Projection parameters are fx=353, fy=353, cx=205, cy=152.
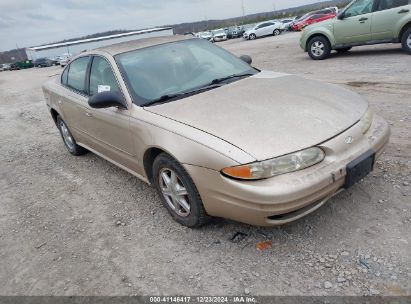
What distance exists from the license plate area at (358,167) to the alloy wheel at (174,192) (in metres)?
1.26

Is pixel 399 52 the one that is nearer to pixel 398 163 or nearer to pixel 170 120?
pixel 398 163

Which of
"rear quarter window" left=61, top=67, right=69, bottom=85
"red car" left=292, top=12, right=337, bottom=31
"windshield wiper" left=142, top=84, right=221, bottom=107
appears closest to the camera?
"windshield wiper" left=142, top=84, right=221, bottom=107

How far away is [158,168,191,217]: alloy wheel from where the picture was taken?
3.00m

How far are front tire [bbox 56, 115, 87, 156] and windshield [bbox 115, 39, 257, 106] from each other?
6.59ft

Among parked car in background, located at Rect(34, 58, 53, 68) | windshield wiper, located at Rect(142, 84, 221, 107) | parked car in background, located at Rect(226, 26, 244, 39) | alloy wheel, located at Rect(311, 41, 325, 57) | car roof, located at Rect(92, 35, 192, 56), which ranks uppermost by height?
car roof, located at Rect(92, 35, 192, 56)

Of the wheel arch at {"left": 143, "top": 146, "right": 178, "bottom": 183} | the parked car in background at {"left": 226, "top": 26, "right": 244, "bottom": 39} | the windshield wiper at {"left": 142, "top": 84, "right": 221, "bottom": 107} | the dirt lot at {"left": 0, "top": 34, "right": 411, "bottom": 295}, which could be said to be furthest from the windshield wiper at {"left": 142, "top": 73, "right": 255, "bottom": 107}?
the parked car in background at {"left": 226, "top": 26, "right": 244, "bottom": 39}

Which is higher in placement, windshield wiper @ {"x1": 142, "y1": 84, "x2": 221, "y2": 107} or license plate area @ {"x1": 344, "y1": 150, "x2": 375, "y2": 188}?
windshield wiper @ {"x1": 142, "y1": 84, "x2": 221, "y2": 107}

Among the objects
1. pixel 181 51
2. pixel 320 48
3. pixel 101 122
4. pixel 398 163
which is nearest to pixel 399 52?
pixel 320 48

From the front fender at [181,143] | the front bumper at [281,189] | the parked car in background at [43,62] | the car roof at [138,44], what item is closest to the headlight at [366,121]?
the front bumper at [281,189]

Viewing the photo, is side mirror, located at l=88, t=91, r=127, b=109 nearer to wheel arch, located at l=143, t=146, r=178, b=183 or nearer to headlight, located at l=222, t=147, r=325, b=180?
wheel arch, located at l=143, t=146, r=178, b=183

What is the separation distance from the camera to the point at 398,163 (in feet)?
11.9

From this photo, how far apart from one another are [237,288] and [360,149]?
140cm

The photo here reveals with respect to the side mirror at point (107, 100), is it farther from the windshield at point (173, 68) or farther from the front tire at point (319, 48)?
the front tire at point (319, 48)

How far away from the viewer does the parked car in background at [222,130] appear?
2432 mm
